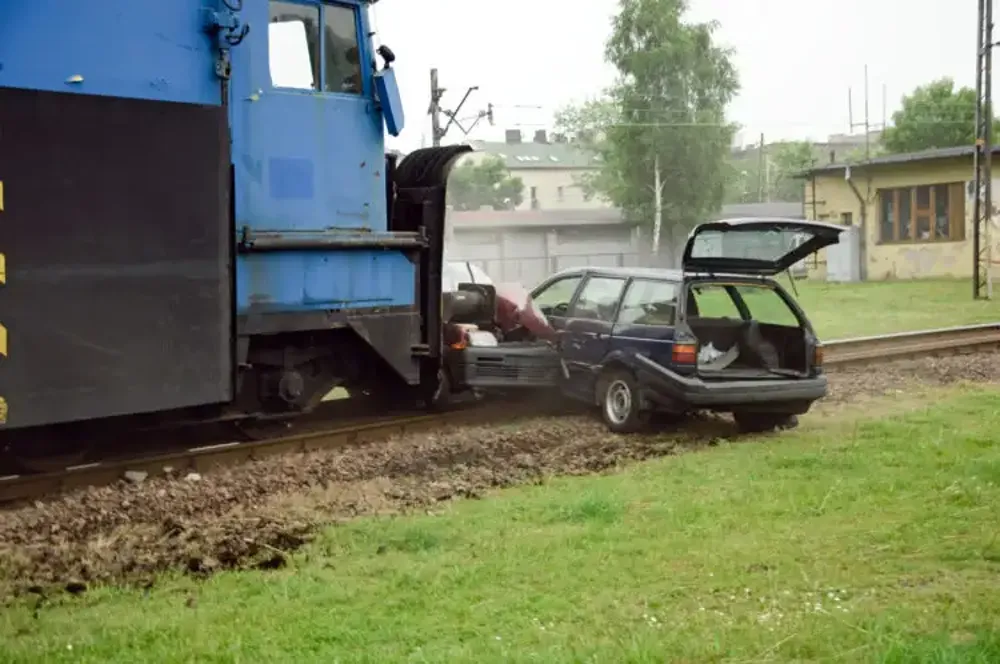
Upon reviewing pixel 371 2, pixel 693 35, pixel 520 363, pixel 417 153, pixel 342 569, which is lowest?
pixel 342 569

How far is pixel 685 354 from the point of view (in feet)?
32.7

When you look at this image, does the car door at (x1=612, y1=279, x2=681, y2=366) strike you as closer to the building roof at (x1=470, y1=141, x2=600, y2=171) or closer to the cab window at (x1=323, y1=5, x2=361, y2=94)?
the cab window at (x1=323, y1=5, x2=361, y2=94)

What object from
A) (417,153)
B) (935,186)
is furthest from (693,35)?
(417,153)

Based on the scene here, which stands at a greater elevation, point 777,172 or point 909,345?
point 777,172

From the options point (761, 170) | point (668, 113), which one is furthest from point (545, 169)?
point (668, 113)

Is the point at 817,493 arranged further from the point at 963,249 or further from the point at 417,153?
the point at 963,249

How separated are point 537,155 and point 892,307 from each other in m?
55.9

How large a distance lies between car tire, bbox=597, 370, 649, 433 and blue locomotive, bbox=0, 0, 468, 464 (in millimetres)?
1568

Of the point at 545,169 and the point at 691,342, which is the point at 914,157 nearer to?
the point at 691,342

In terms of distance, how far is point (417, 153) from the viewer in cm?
1091

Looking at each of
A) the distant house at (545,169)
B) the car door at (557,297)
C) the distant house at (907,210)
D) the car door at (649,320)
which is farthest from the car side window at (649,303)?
the distant house at (545,169)

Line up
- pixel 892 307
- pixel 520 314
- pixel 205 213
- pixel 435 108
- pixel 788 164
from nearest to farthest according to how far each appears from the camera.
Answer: pixel 205 213 < pixel 520 314 < pixel 892 307 < pixel 435 108 < pixel 788 164

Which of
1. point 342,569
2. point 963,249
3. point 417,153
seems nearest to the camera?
point 342,569

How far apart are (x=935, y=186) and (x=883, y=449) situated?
31332 millimetres
